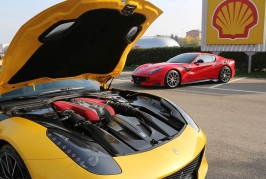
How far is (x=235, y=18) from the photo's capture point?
15352 mm

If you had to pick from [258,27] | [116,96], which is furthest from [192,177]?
[258,27]

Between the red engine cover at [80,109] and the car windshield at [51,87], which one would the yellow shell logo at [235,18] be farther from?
the red engine cover at [80,109]

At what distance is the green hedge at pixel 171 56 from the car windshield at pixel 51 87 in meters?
13.0

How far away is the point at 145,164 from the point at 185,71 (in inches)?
333

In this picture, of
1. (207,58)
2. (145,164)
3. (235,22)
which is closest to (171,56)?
(235,22)

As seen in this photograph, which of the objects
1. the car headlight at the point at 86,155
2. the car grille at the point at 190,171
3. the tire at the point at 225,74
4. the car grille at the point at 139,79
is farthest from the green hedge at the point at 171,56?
the car headlight at the point at 86,155

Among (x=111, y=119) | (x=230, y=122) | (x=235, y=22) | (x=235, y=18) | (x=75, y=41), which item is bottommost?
(x=230, y=122)

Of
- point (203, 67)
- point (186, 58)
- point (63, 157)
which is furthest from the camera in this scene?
point (186, 58)

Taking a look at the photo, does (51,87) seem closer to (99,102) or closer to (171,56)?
(99,102)

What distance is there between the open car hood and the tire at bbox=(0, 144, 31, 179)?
766 mm

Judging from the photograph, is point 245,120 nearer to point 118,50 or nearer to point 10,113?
point 118,50

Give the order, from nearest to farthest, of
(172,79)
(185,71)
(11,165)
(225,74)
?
(11,165)
(172,79)
(185,71)
(225,74)

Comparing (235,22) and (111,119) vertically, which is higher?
(235,22)

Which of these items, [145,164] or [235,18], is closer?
[145,164]
